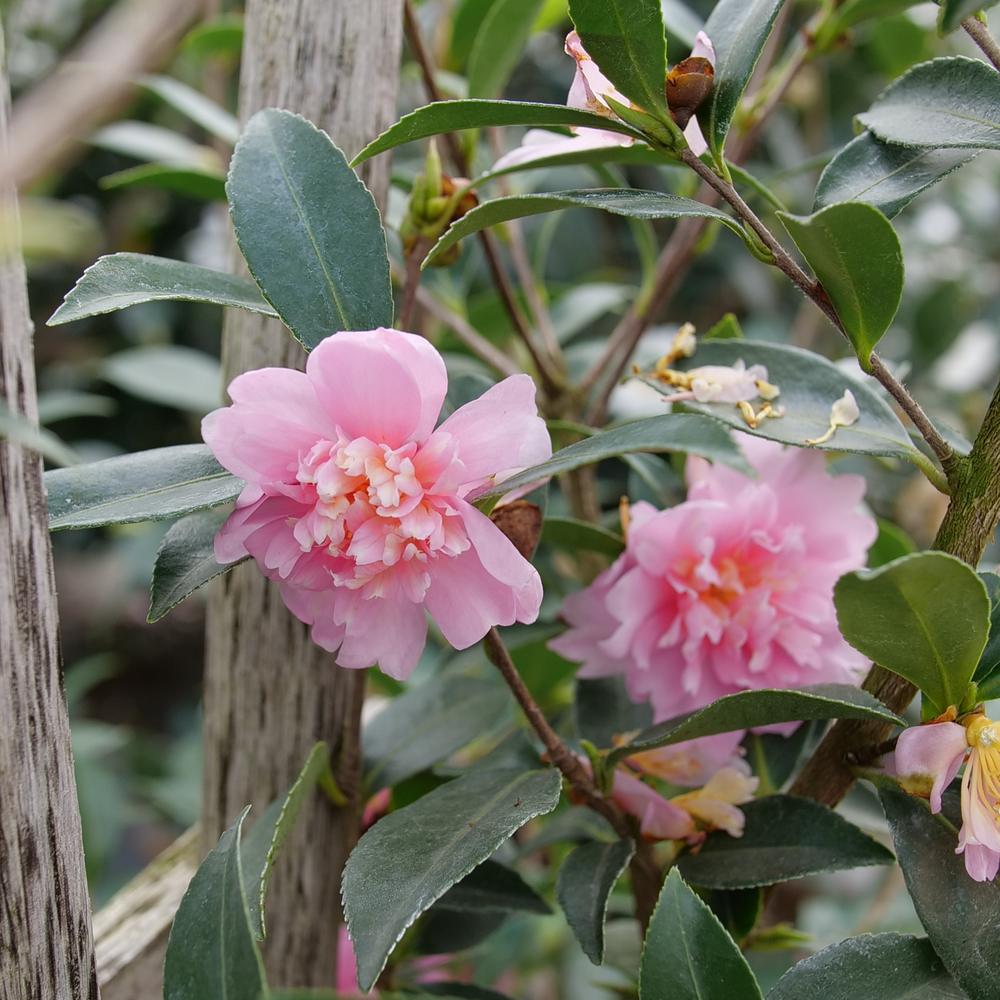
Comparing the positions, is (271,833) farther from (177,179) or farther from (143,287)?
(177,179)

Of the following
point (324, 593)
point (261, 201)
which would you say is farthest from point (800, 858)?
point (261, 201)

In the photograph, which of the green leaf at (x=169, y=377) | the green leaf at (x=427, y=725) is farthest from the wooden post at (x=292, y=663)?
the green leaf at (x=169, y=377)

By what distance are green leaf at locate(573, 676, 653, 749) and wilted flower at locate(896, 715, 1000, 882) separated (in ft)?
0.84

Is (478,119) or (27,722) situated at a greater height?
(478,119)

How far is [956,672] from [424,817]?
30 cm

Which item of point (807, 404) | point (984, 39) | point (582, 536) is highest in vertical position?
point (984, 39)

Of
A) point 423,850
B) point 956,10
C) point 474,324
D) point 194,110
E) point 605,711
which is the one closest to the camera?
point 956,10

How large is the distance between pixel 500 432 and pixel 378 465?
2.4 inches

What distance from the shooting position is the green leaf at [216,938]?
17.4 inches

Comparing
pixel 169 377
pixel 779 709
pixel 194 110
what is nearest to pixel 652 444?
pixel 779 709

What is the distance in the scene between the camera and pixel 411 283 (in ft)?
2.15

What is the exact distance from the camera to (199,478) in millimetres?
519

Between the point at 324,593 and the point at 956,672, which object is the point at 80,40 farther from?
the point at 956,672

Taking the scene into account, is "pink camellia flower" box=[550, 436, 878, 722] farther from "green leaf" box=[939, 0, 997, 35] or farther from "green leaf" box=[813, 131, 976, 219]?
"green leaf" box=[939, 0, 997, 35]
